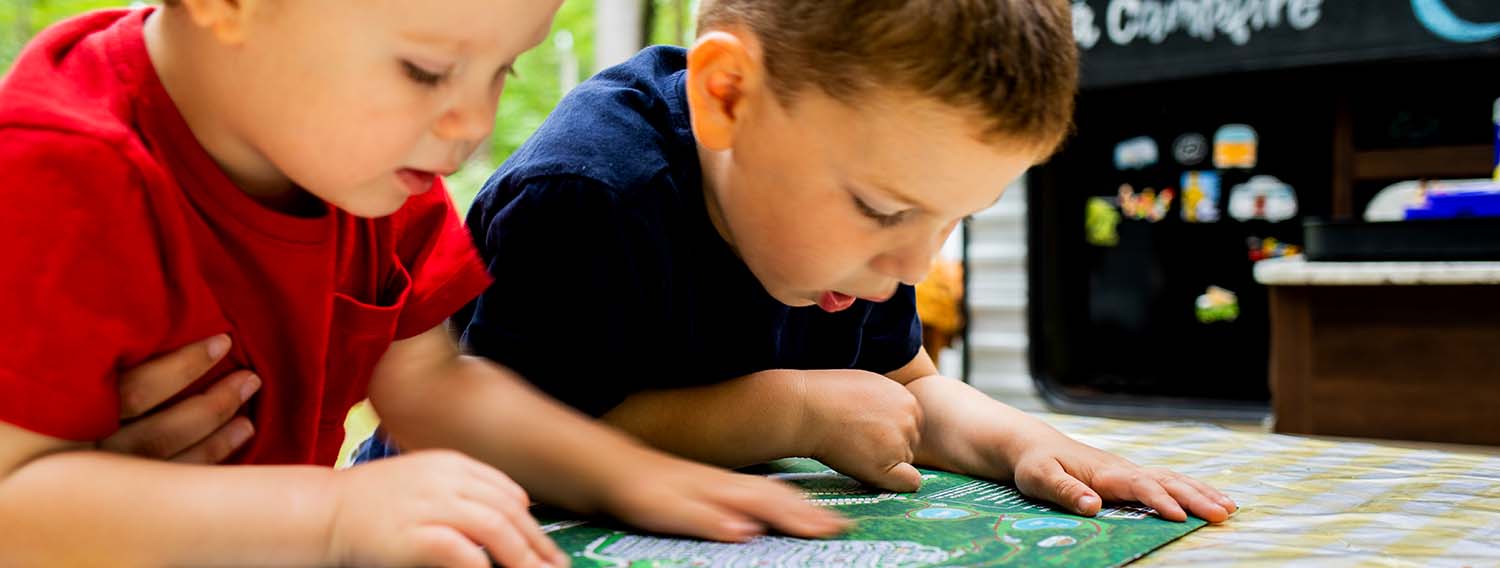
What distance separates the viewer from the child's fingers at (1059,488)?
717 millimetres

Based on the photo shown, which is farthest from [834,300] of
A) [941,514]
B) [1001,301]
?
[1001,301]

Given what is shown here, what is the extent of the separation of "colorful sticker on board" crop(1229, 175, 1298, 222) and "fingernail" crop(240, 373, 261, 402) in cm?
234

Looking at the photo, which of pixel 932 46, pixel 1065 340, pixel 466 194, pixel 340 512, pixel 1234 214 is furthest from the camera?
pixel 466 194

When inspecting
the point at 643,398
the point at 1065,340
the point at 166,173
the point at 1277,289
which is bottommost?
the point at 1065,340

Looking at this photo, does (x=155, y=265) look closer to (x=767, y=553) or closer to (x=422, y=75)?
(x=422, y=75)

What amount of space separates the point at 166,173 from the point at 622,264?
288mm

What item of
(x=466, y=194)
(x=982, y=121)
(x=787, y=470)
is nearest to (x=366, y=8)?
(x=982, y=121)

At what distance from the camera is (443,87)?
1.91 feet

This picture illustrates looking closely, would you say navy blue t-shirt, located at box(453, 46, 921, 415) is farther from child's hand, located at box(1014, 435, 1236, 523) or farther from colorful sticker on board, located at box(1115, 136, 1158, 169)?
colorful sticker on board, located at box(1115, 136, 1158, 169)

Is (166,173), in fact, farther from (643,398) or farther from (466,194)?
(466,194)

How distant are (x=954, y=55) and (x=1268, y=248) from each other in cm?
212

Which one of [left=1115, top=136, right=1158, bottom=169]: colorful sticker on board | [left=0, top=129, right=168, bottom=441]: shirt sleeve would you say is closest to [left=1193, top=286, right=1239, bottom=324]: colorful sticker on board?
[left=1115, top=136, right=1158, bottom=169]: colorful sticker on board

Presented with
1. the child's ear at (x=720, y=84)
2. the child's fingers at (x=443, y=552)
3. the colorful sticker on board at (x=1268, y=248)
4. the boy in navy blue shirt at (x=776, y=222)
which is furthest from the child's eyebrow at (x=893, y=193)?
the colorful sticker on board at (x=1268, y=248)

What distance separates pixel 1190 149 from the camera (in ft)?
8.67
